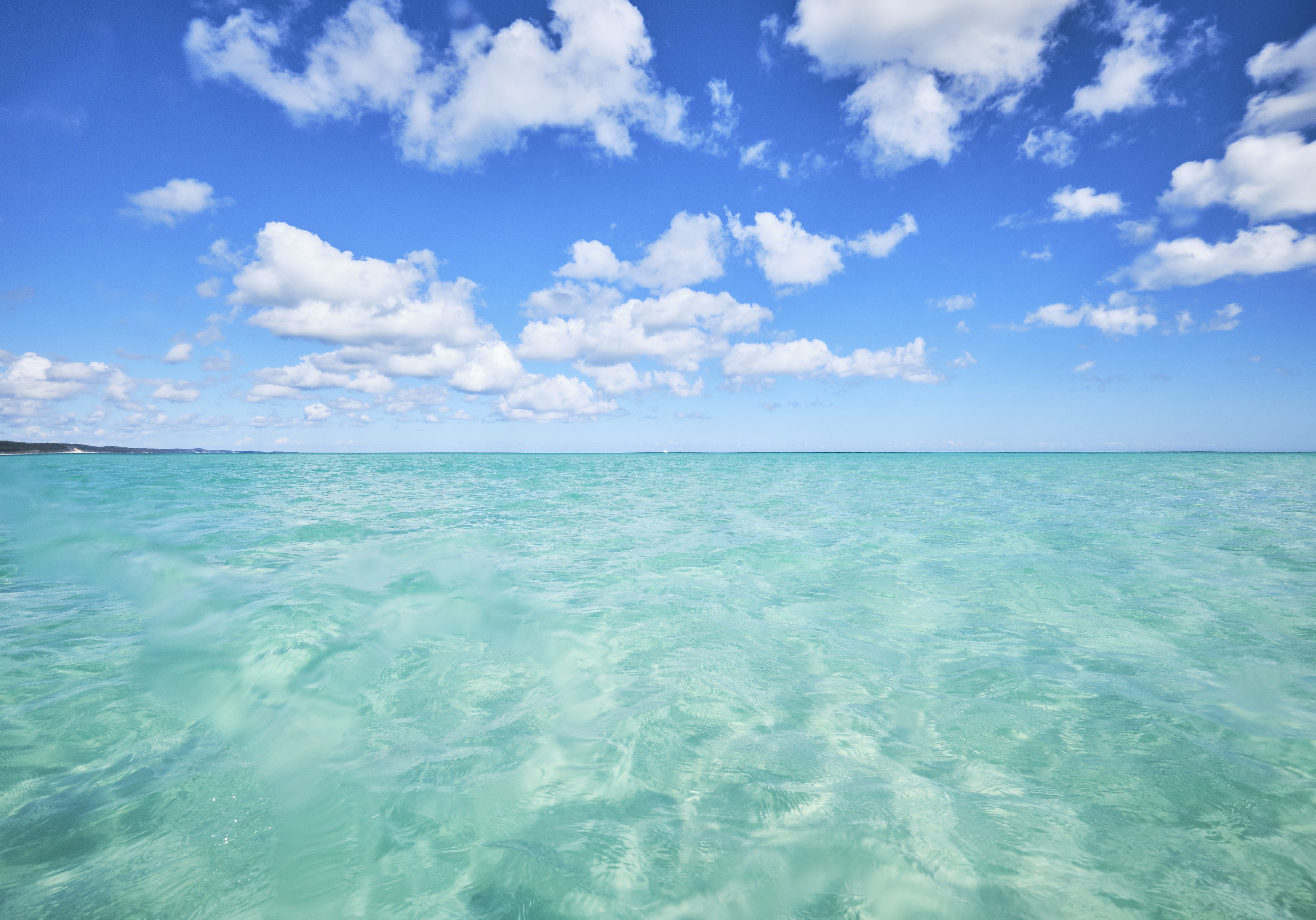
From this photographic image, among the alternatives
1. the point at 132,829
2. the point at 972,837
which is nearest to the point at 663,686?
the point at 972,837

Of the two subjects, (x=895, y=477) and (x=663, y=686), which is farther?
(x=895, y=477)

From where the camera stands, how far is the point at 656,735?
4.13 meters

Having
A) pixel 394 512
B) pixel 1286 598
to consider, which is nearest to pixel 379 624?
pixel 394 512

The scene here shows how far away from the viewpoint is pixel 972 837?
3047 millimetres

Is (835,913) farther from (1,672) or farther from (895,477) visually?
(895,477)

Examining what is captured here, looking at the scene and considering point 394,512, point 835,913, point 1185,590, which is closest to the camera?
point 835,913

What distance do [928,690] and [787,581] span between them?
3908 mm

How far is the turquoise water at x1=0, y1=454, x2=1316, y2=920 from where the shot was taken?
2.74 meters

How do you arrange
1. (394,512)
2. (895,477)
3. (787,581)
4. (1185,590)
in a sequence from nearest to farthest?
1. (1185,590)
2. (787,581)
3. (394,512)
4. (895,477)

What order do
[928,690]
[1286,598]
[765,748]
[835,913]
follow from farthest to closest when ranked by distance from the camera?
1. [1286,598]
2. [928,690]
3. [765,748]
4. [835,913]

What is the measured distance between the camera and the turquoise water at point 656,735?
108 inches

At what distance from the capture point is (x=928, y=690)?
485 cm

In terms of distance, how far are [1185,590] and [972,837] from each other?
790 centimetres

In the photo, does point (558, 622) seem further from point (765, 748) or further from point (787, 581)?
point (787, 581)
